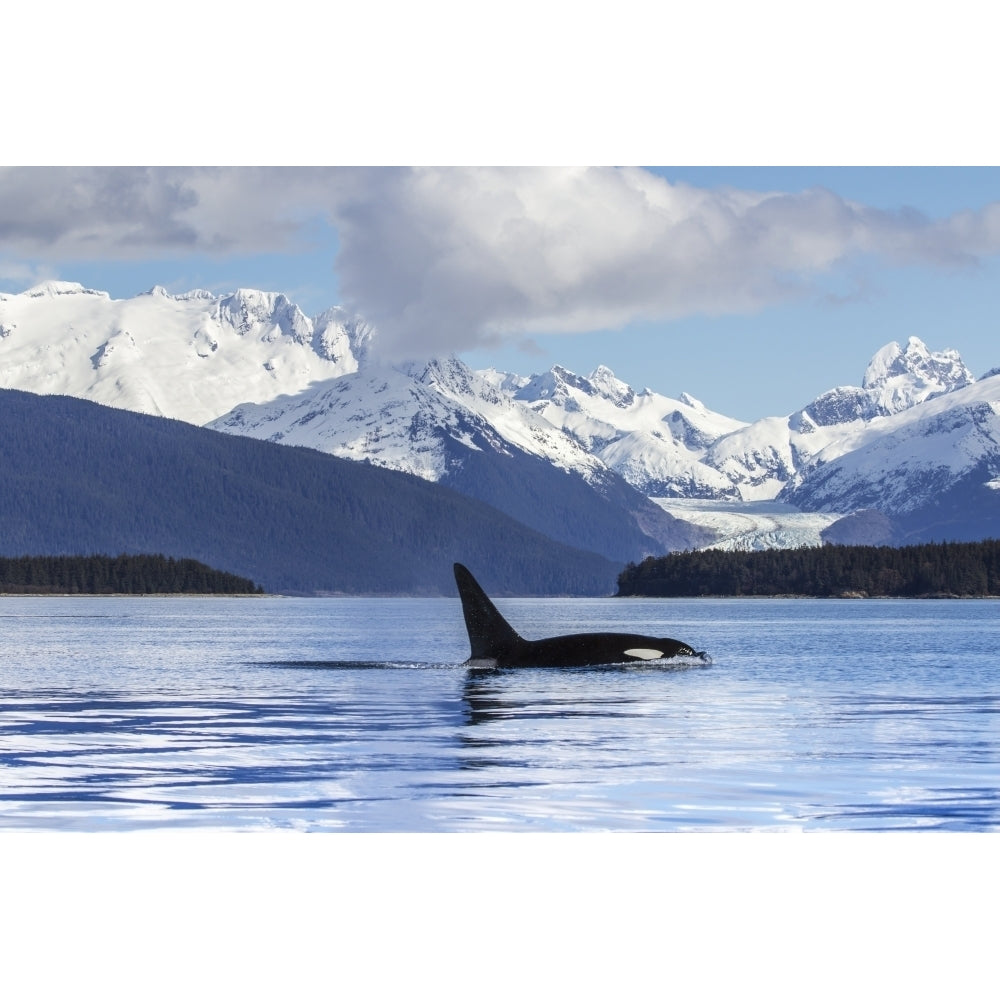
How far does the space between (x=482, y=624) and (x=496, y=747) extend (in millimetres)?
31458

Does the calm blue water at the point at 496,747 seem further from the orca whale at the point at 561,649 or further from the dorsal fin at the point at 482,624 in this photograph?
the dorsal fin at the point at 482,624

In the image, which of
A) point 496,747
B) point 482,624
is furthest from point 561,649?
point 496,747

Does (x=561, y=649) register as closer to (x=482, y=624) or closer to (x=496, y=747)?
(x=482, y=624)

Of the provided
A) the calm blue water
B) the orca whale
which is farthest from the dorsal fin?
the calm blue water

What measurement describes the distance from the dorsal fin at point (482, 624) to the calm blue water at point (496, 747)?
208cm

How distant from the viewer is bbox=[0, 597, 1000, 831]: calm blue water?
32.2 m

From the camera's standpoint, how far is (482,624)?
7488 centimetres

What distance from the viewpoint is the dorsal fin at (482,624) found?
7144cm

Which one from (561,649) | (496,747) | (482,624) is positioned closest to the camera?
(496,747)

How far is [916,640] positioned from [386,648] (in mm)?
45643

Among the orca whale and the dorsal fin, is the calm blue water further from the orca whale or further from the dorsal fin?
the dorsal fin

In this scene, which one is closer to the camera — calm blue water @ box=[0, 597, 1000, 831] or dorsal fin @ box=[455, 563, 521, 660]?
calm blue water @ box=[0, 597, 1000, 831]

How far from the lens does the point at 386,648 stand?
11381 centimetres

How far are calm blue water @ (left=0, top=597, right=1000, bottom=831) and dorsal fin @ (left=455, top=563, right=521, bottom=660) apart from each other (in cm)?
208
